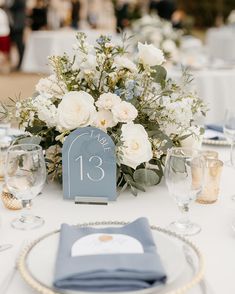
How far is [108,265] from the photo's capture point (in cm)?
90

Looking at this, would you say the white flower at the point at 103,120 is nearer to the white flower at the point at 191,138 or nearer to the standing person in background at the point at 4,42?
the white flower at the point at 191,138

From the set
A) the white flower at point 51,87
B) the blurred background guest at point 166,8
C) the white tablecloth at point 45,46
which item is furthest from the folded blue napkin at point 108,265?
the blurred background guest at point 166,8

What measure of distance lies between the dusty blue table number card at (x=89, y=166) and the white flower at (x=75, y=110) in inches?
1.3

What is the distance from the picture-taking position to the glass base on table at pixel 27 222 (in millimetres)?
1215

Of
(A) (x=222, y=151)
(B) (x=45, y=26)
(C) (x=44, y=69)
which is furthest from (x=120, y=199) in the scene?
(B) (x=45, y=26)

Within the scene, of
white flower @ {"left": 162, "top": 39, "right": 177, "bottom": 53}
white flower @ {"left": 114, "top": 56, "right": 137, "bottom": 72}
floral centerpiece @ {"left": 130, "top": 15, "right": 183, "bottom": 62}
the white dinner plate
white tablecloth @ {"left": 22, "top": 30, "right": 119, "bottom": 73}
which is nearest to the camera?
white flower @ {"left": 114, "top": 56, "right": 137, "bottom": 72}

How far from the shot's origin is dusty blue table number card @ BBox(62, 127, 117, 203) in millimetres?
1333

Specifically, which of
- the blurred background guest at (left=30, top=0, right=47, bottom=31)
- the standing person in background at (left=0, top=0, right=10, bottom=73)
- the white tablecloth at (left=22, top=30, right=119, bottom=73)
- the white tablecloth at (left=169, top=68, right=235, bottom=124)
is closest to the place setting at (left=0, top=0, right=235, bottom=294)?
the white tablecloth at (left=169, top=68, right=235, bottom=124)

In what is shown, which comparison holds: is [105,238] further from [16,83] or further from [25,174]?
[16,83]

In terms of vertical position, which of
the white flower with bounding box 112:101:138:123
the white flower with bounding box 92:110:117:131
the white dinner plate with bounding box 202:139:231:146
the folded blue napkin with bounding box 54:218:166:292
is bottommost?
the white dinner plate with bounding box 202:139:231:146

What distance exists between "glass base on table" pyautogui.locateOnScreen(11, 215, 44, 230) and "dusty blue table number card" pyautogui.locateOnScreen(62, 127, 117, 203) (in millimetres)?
150

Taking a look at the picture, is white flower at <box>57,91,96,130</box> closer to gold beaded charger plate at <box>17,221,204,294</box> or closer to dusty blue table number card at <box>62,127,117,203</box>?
dusty blue table number card at <box>62,127,117,203</box>

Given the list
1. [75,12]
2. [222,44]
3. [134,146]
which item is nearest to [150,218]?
[134,146]

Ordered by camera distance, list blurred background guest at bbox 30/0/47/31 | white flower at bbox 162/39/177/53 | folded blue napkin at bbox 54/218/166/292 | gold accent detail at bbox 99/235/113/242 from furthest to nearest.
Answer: blurred background guest at bbox 30/0/47/31 → white flower at bbox 162/39/177/53 → gold accent detail at bbox 99/235/113/242 → folded blue napkin at bbox 54/218/166/292
